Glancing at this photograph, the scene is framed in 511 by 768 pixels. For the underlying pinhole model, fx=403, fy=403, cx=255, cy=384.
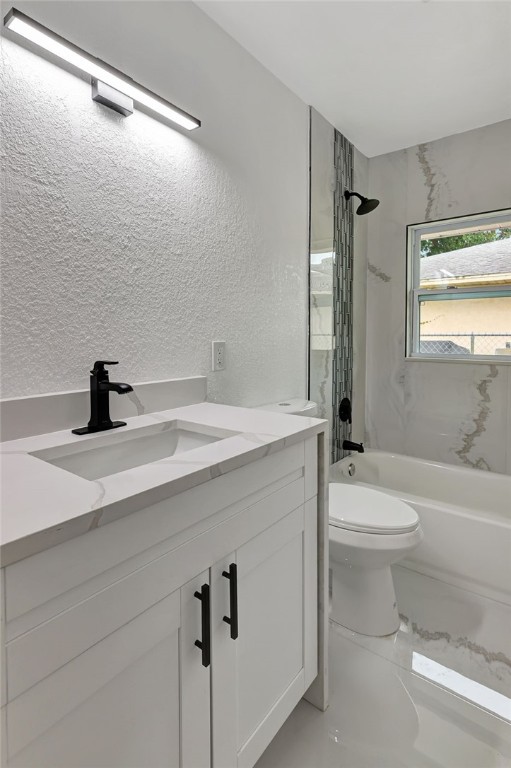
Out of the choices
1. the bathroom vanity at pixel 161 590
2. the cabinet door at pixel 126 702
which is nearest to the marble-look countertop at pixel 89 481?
the bathroom vanity at pixel 161 590

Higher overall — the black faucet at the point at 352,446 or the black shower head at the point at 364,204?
the black shower head at the point at 364,204

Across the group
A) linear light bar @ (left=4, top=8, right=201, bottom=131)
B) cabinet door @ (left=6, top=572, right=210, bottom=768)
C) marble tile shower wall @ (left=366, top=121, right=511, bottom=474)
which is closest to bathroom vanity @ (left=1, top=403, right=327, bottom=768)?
cabinet door @ (left=6, top=572, right=210, bottom=768)

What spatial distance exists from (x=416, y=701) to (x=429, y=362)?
6.06 feet

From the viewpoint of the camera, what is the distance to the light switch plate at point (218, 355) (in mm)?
1553

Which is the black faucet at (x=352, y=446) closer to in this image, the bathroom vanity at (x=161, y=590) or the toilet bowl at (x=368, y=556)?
the toilet bowl at (x=368, y=556)

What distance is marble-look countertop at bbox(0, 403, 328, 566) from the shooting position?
21.2 inches

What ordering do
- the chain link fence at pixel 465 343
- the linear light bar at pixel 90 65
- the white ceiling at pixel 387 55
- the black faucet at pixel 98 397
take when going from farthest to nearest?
the chain link fence at pixel 465 343
the white ceiling at pixel 387 55
the black faucet at pixel 98 397
the linear light bar at pixel 90 65

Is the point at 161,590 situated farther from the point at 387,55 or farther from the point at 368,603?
the point at 387,55

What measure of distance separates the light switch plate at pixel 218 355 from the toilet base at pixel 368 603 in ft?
3.25

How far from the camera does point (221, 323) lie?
1.60m

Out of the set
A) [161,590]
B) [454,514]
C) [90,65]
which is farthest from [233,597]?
[454,514]

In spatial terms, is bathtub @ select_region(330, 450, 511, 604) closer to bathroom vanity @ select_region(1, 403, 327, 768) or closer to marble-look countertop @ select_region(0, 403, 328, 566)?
bathroom vanity @ select_region(1, 403, 327, 768)

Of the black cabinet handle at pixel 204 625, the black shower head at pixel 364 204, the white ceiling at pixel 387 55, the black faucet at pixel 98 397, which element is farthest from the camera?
the black shower head at pixel 364 204

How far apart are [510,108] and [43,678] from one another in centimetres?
300
